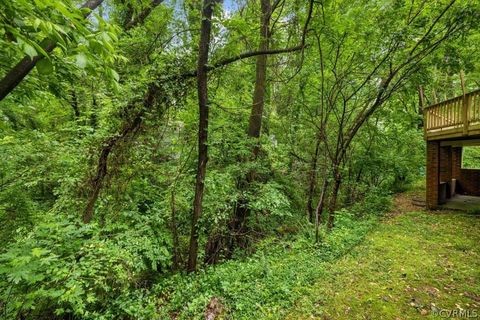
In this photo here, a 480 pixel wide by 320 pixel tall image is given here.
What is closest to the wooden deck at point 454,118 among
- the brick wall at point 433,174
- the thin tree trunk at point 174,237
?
the brick wall at point 433,174

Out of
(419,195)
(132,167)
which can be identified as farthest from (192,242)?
(419,195)

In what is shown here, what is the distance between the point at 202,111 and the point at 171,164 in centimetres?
184

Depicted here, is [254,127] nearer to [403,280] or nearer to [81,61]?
[403,280]

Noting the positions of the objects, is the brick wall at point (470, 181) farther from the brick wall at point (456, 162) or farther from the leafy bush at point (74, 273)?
the leafy bush at point (74, 273)

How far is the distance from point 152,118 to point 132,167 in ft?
3.00

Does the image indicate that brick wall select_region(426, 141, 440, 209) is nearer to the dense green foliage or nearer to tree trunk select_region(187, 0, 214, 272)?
the dense green foliage

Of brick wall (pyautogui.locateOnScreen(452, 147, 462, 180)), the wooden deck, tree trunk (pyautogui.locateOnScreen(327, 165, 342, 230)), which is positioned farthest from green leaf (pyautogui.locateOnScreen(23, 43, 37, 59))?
brick wall (pyautogui.locateOnScreen(452, 147, 462, 180))

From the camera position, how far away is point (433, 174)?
7559 mm

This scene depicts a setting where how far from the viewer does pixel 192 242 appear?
13.5ft

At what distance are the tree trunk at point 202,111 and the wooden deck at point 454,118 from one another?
6750mm

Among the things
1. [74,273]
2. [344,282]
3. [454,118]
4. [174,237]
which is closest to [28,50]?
[74,273]

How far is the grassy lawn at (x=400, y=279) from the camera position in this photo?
309 cm

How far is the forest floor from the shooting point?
3.06 metres

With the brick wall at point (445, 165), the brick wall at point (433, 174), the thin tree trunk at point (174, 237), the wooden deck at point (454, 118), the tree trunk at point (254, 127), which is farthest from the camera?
the brick wall at point (445, 165)
